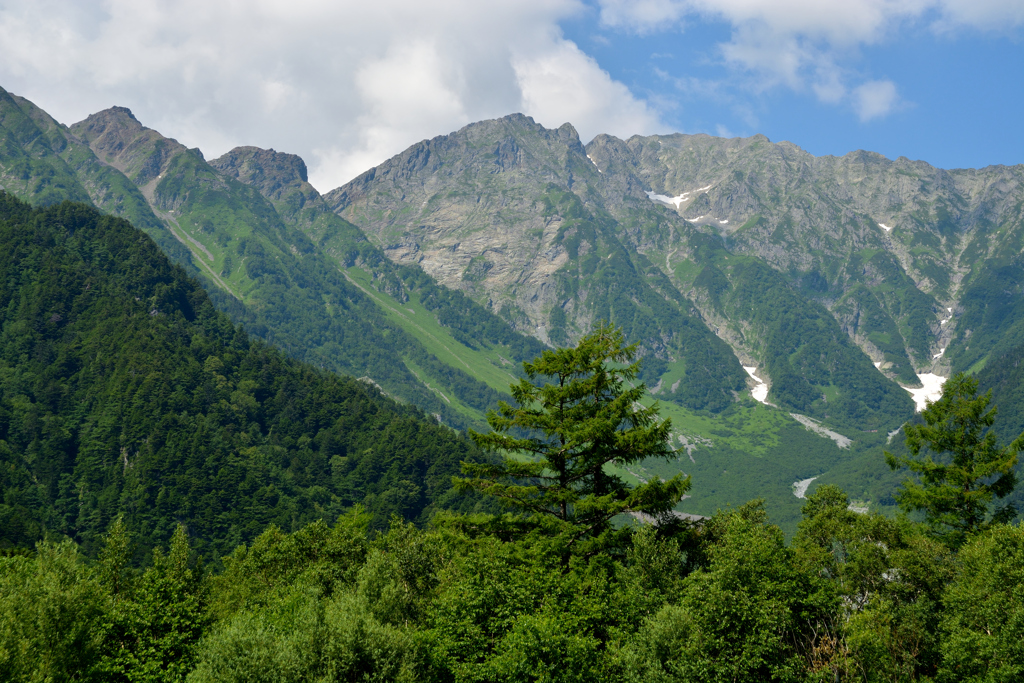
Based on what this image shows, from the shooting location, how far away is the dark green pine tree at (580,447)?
151ft

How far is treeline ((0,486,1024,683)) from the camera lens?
129 ft

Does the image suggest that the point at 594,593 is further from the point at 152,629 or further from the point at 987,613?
the point at 152,629

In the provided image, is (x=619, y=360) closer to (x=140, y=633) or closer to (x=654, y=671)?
(x=654, y=671)

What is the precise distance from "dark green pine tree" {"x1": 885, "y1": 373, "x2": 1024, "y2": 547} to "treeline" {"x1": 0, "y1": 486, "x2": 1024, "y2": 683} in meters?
2.77

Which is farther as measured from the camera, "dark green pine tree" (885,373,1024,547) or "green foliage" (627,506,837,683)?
"dark green pine tree" (885,373,1024,547)

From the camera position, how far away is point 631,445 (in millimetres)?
45688

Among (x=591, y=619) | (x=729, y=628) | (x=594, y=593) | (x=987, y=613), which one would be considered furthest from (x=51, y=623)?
(x=987, y=613)

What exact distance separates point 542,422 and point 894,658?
27.5 metres

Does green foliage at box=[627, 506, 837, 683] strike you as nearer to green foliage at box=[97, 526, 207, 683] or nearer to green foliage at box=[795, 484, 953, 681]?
green foliage at box=[795, 484, 953, 681]

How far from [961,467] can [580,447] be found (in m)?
30.4

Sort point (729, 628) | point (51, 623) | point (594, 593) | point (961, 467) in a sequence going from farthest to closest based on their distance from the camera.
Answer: point (961, 467), point (51, 623), point (594, 593), point (729, 628)

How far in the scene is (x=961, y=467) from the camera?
177ft

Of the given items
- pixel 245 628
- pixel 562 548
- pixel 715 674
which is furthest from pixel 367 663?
pixel 715 674

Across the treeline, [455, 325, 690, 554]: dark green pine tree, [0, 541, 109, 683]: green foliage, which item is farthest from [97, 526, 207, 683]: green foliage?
[455, 325, 690, 554]: dark green pine tree
